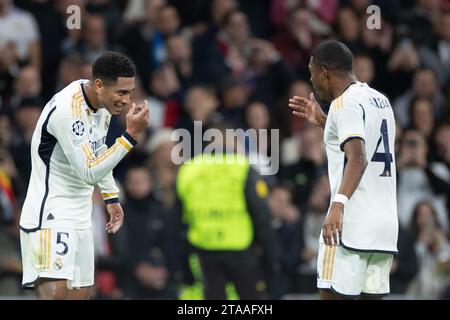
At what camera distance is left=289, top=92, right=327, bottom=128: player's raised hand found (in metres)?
8.34

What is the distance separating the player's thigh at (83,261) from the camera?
8039 millimetres

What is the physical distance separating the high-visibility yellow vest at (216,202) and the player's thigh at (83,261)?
2.63m

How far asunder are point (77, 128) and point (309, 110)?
1611 millimetres

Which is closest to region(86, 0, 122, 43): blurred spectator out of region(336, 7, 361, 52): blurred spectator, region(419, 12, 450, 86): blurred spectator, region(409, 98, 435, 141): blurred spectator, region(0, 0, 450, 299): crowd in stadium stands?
region(0, 0, 450, 299): crowd in stadium stands

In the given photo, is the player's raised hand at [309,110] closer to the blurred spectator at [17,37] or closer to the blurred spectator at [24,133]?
the blurred spectator at [24,133]

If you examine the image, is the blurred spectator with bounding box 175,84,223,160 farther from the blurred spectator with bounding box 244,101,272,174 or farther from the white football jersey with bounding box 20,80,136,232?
the white football jersey with bounding box 20,80,136,232

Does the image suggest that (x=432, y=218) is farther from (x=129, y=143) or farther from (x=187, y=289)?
(x=129, y=143)

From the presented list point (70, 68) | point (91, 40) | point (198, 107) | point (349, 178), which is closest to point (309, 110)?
point (349, 178)

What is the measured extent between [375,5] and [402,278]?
147 inches

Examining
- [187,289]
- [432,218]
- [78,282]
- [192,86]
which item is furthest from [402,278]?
[78,282]

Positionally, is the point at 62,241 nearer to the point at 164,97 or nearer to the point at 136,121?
the point at 136,121

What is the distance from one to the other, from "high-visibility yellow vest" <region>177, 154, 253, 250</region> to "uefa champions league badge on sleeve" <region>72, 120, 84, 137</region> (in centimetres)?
289

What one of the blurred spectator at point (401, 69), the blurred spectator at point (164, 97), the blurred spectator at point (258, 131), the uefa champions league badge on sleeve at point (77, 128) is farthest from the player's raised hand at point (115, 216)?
the blurred spectator at point (401, 69)

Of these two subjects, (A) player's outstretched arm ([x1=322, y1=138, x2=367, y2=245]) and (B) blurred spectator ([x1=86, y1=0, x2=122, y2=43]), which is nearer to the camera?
(A) player's outstretched arm ([x1=322, y1=138, x2=367, y2=245])
